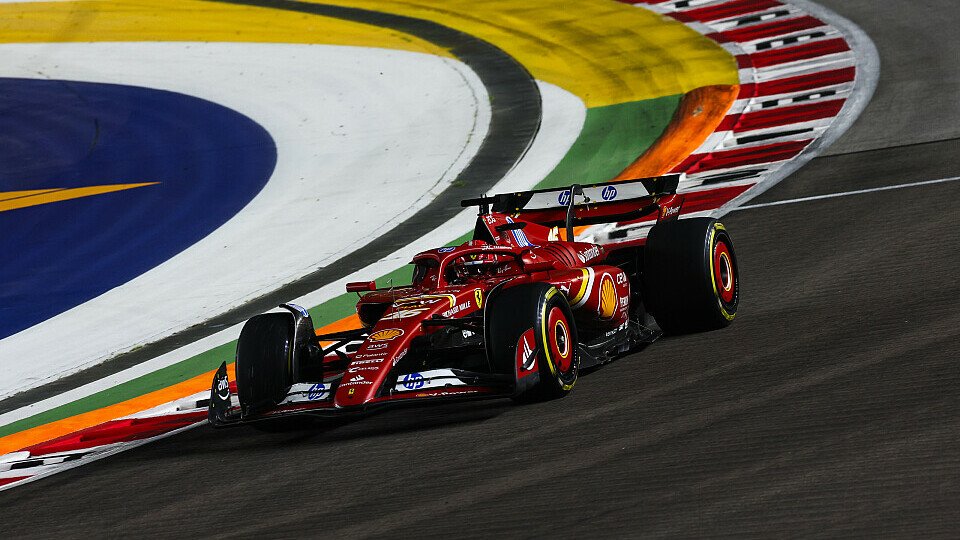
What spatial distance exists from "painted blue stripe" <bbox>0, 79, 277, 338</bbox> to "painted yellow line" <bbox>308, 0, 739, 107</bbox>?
406 centimetres

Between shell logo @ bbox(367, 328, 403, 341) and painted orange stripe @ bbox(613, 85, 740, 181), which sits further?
painted orange stripe @ bbox(613, 85, 740, 181)

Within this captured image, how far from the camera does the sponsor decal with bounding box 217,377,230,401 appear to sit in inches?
344

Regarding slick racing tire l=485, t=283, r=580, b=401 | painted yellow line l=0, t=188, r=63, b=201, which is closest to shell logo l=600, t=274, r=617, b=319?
slick racing tire l=485, t=283, r=580, b=401

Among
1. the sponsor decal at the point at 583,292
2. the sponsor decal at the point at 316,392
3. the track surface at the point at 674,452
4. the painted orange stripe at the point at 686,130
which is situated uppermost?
the painted orange stripe at the point at 686,130

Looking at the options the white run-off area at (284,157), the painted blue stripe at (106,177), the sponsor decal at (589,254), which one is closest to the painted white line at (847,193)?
the white run-off area at (284,157)

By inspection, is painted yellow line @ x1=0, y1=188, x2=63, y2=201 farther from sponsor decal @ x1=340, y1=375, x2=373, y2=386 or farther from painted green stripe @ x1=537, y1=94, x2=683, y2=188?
sponsor decal @ x1=340, y1=375, x2=373, y2=386

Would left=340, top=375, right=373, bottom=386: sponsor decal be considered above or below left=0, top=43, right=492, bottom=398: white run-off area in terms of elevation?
below

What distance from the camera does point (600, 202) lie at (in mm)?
10602

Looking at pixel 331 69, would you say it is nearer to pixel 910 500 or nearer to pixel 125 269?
pixel 125 269

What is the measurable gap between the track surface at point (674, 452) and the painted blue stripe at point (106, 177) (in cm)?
497

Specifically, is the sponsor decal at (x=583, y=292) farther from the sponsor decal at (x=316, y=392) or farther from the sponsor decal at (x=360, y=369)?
the sponsor decal at (x=316, y=392)

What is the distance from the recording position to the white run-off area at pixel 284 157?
488 inches

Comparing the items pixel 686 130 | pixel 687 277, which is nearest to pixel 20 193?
pixel 686 130

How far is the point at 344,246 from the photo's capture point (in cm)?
1370
